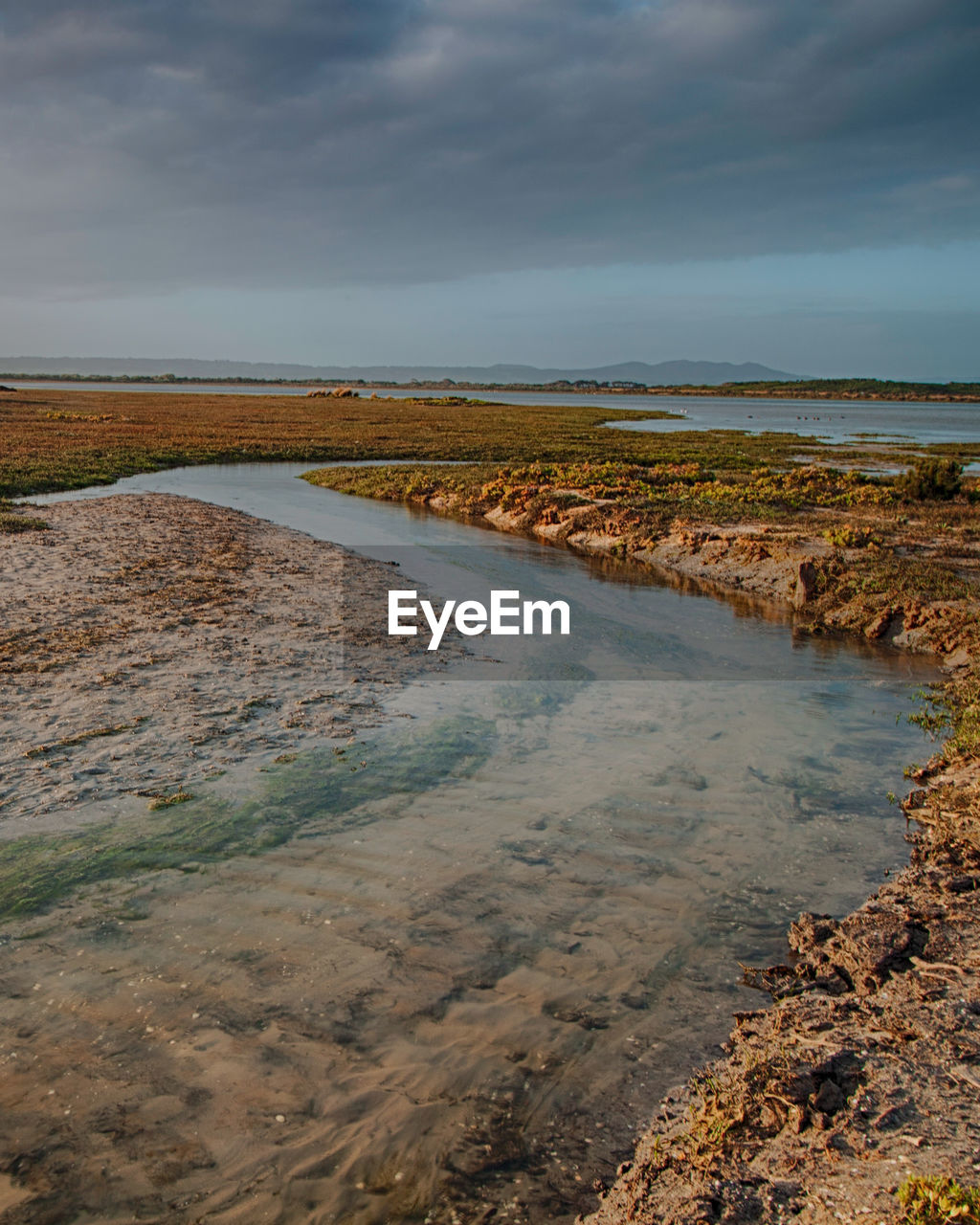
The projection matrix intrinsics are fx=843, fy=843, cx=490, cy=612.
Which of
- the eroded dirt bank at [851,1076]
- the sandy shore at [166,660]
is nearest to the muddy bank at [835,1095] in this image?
the eroded dirt bank at [851,1076]

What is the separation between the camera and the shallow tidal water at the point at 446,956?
175 inches

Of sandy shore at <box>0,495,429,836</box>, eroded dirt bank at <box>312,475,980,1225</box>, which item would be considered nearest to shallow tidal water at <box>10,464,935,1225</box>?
eroded dirt bank at <box>312,475,980,1225</box>

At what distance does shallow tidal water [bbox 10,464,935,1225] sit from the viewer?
4.45m

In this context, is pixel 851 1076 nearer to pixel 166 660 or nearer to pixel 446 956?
pixel 446 956

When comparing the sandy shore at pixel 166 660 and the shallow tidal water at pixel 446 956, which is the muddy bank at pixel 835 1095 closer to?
the shallow tidal water at pixel 446 956

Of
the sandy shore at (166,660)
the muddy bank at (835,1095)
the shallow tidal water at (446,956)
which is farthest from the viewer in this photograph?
the sandy shore at (166,660)

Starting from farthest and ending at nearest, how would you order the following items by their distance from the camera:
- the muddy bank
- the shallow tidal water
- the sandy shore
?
1. the sandy shore
2. the shallow tidal water
3. the muddy bank

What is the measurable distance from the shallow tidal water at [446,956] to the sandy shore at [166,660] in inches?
41.9

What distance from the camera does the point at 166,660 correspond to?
12.0 meters

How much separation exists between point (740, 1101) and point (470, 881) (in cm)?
298

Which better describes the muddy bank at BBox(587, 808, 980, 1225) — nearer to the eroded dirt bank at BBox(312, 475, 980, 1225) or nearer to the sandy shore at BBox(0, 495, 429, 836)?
the eroded dirt bank at BBox(312, 475, 980, 1225)

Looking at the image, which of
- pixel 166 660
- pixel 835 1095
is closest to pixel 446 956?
pixel 835 1095

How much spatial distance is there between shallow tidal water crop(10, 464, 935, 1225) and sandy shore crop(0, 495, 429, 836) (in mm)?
1065

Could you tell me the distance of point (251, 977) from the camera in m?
5.76
